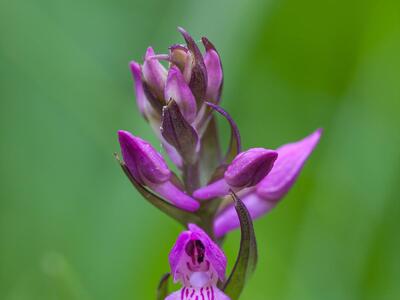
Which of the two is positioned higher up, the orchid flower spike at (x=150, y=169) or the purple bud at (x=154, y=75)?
the purple bud at (x=154, y=75)

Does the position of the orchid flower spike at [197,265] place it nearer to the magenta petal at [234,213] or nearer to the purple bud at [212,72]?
the magenta petal at [234,213]

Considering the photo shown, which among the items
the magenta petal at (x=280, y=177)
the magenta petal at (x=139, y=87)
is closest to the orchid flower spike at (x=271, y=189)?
the magenta petal at (x=280, y=177)

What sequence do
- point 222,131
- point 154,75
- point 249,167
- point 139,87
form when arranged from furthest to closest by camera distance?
point 222,131 → point 139,87 → point 154,75 → point 249,167

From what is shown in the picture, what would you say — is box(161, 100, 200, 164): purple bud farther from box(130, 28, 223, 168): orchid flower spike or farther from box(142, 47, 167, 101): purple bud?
box(142, 47, 167, 101): purple bud

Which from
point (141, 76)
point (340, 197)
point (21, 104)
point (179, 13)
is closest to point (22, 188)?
point (21, 104)

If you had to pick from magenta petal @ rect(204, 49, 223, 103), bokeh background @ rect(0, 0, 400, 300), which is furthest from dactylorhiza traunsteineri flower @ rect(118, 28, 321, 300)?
bokeh background @ rect(0, 0, 400, 300)

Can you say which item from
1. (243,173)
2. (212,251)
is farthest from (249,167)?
(212,251)

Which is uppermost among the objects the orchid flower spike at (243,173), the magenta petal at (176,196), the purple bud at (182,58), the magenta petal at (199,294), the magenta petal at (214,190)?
the purple bud at (182,58)

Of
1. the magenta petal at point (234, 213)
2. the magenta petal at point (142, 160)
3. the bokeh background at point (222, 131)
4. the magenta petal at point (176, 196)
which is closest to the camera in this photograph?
the magenta petal at point (142, 160)

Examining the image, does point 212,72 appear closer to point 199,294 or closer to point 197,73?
point 197,73
